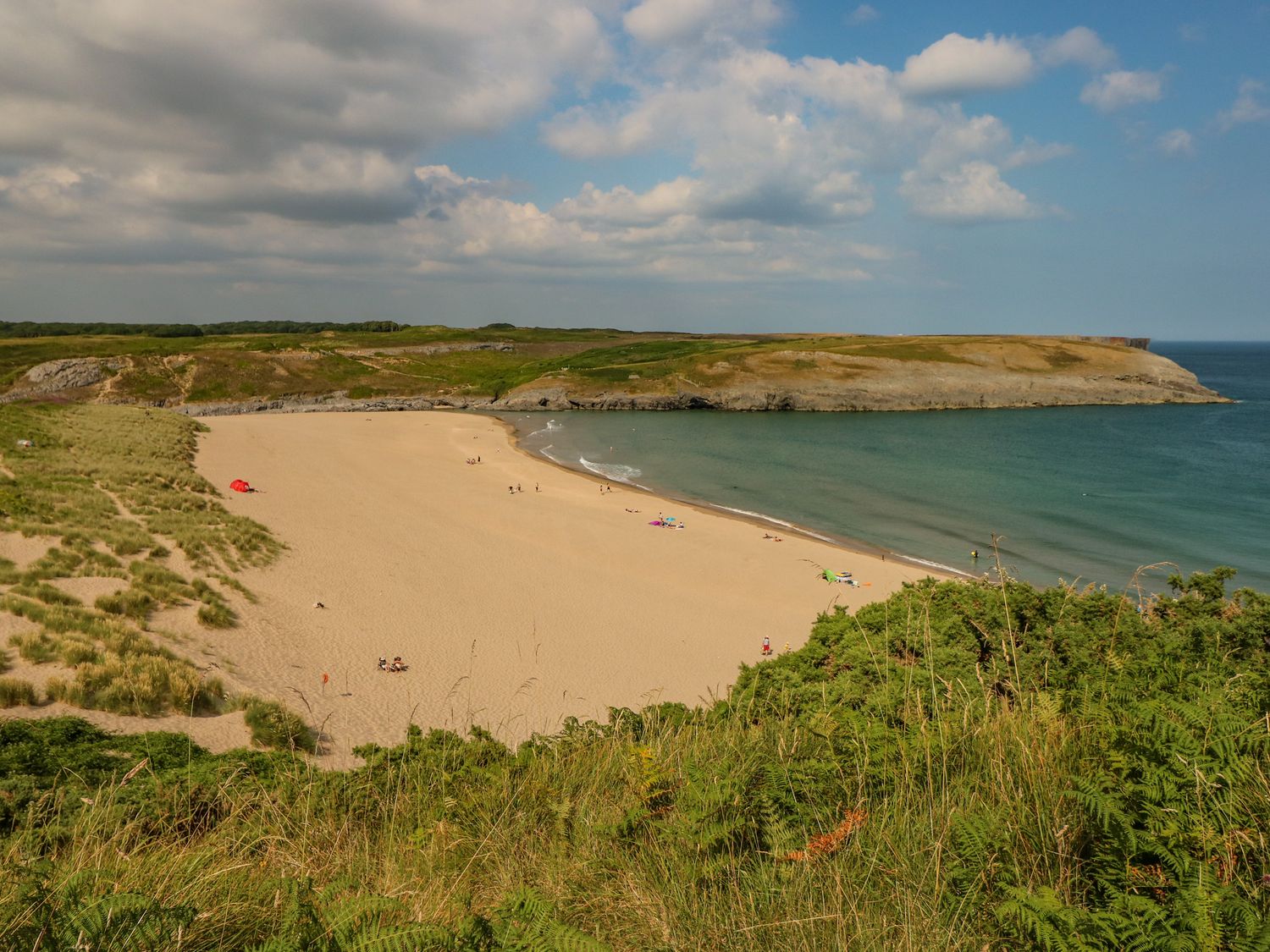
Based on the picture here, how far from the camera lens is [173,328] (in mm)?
147125

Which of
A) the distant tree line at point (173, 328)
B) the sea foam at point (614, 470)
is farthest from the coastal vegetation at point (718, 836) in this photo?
the distant tree line at point (173, 328)

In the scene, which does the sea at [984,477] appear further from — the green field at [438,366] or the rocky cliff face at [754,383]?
the green field at [438,366]

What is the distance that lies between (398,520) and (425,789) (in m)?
24.6

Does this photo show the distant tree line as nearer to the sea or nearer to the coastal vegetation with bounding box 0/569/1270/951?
the sea

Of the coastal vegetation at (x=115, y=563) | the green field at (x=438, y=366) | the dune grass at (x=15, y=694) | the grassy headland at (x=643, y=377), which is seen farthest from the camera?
the green field at (x=438, y=366)

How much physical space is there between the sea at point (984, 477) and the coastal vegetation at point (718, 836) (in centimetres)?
780

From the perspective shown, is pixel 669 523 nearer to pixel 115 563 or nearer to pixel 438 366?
pixel 115 563

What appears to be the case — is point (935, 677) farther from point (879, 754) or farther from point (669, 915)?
point (669, 915)

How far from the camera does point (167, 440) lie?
35.8 metres

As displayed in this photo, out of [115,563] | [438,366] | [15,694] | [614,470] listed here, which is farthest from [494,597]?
[438,366]

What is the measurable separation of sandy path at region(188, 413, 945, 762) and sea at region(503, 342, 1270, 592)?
20.7ft

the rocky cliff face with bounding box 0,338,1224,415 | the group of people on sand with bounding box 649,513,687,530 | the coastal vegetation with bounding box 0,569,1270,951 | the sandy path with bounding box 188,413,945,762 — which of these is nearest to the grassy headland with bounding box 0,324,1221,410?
the rocky cliff face with bounding box 0,338,1224,415

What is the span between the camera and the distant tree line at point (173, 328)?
131 m

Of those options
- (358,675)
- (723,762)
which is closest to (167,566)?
(358,675)
